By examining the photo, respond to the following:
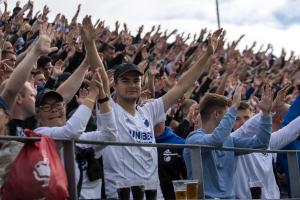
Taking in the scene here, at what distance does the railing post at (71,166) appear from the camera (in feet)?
17.8

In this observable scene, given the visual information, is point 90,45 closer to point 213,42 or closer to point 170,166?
point 170,166

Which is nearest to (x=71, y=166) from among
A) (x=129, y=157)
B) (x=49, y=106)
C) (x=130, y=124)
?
(x=49, y=106)

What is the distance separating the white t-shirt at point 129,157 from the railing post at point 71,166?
666mm

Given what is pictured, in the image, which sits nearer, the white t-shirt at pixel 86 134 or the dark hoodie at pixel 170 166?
the white t-shirt at pixel 86 134

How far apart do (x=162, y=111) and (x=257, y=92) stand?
8.37 meters

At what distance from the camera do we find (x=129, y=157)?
6.32m

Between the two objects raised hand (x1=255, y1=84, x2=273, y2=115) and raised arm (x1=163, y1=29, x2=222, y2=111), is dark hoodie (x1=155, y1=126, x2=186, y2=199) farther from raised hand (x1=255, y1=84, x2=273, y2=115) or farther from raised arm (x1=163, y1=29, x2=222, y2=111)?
raised hand (x1=255, y1=84, x2=273, y2=115)

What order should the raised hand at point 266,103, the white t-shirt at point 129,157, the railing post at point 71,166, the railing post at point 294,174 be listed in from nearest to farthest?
the railing post at point 71,166
the white t-shirt at point 129,157
the raised hand at point 266,103
the railing post at point 294,174

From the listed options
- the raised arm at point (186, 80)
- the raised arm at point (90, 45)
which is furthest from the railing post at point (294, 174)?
the raised arm at point (90, 45)

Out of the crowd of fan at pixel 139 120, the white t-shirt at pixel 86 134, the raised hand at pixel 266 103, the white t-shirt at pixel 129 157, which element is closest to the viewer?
the white t-shirt at pixel 86 134

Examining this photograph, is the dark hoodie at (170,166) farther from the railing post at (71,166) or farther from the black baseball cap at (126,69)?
the railing post at (71,166)

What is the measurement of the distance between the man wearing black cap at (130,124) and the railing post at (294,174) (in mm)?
1240

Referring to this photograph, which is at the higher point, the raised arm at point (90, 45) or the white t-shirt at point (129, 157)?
the raised arm at point (90, 45)

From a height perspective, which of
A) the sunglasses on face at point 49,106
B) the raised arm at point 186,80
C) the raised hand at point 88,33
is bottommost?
the sunglasses on face at point 49,106
